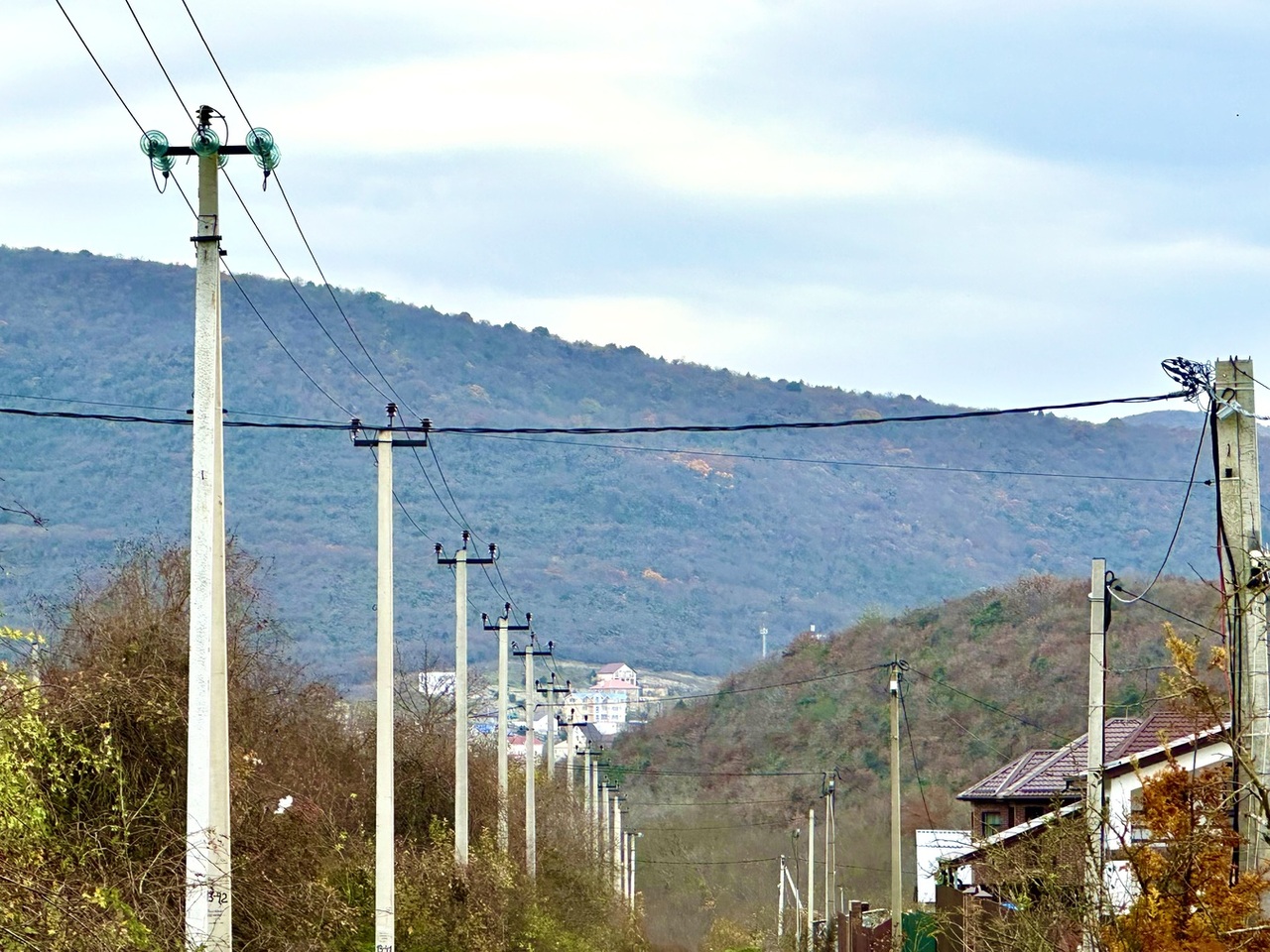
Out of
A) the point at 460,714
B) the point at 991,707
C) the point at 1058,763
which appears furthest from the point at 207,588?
the point at 991,707

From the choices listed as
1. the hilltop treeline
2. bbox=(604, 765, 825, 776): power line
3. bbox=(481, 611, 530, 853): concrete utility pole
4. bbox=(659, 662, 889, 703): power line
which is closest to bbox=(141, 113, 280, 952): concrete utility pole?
the hilltop treeline

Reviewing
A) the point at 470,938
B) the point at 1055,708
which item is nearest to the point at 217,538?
the point at 470,938

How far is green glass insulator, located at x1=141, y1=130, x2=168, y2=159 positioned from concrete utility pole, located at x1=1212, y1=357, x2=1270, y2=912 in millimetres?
10031

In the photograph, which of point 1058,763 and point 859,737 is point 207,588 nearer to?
point 1058,763

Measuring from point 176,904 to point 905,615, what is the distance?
103762 millimetres

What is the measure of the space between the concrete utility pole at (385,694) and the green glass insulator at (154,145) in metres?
8.38

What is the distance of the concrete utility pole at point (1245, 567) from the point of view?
15.8 meters

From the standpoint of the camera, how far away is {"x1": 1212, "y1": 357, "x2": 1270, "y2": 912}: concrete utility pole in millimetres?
15812

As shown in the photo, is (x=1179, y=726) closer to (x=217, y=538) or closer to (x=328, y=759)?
(x=328, y=759)

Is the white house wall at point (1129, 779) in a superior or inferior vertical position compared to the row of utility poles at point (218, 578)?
inferior

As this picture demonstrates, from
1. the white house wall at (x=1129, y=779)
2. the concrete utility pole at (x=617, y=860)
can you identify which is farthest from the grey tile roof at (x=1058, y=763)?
the concrete utility pole at (x=617, y=860)

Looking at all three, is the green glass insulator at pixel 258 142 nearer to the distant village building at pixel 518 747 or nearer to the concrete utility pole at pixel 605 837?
the distant village building at pixel 518 747

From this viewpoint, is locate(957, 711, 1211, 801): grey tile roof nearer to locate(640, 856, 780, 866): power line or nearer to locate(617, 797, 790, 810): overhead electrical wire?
locate(640, 856, 780, 866): power line

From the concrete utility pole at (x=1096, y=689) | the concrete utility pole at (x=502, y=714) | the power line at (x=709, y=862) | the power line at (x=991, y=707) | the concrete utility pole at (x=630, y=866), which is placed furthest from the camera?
the power line at (x=709, y=862)
